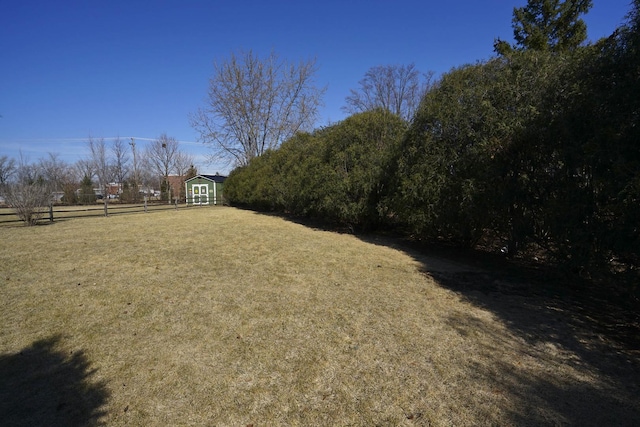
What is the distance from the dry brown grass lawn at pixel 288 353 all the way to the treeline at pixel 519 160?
1.33m

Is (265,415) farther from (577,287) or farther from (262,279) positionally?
(577,287)

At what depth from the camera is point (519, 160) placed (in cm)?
584

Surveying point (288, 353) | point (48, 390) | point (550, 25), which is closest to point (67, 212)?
point (48, 390)

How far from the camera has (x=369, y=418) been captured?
92.7 inches

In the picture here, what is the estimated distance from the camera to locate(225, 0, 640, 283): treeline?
3879 mm

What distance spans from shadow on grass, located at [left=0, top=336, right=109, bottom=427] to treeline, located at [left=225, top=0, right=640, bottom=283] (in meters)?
5.38

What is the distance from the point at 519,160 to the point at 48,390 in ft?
23.2

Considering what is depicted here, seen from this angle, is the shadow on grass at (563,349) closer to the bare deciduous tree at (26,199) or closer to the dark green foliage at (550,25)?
the dark green foliage at (550,25)

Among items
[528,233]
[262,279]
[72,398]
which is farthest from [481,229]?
[72,398]

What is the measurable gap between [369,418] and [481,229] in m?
6.00

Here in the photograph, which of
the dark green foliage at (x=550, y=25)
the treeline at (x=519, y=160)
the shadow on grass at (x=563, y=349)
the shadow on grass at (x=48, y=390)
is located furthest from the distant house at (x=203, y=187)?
the shadow on grass at (x=48, y=390)

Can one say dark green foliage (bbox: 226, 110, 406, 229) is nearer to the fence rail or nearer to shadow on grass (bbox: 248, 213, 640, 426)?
shadow on grass (bbox: 248, 213, 640, 426)

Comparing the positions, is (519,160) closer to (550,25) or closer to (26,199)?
(550,25)

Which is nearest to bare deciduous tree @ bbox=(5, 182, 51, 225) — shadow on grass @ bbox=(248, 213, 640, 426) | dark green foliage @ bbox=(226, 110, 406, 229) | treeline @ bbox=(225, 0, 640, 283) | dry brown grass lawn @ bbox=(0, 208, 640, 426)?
dry brown grass lawn @ bbox=(0, 208, 640, 426)
